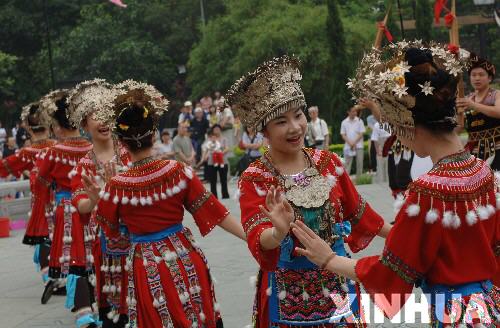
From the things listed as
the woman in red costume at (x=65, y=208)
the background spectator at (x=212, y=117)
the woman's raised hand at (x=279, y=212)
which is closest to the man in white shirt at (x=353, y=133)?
the background spectator at (x=212, y=117)

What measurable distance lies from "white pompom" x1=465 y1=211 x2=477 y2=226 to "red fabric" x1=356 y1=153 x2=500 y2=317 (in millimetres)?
11

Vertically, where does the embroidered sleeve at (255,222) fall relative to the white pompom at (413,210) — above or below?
below

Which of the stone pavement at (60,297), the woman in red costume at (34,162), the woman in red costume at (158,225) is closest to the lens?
the woman in red costume at (158,225)

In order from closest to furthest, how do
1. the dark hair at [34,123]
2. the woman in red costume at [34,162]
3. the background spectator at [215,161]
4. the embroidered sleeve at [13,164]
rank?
the woman in red costume at [34,162] < the embroidered sleeve at [13,164] < the dark hair at [34,123] < the background spectator at [215,161]

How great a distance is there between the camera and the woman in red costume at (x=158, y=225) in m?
5.15

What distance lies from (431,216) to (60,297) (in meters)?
6.67

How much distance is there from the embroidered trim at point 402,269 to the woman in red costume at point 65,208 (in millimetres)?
4673

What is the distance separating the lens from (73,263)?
25.4 ft

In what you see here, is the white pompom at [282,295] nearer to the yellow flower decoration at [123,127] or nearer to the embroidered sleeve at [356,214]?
the embroidered sleeve at [356,214]

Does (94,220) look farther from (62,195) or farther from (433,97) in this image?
(433,97)

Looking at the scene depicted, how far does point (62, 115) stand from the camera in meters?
8.13

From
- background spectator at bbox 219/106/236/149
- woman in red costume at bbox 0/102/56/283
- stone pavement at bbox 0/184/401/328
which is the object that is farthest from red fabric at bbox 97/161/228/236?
background spectator at bbox 219/106/236/149

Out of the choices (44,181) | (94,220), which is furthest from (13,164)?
(94,220)

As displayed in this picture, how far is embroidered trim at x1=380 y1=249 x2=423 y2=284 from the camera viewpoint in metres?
3.24
